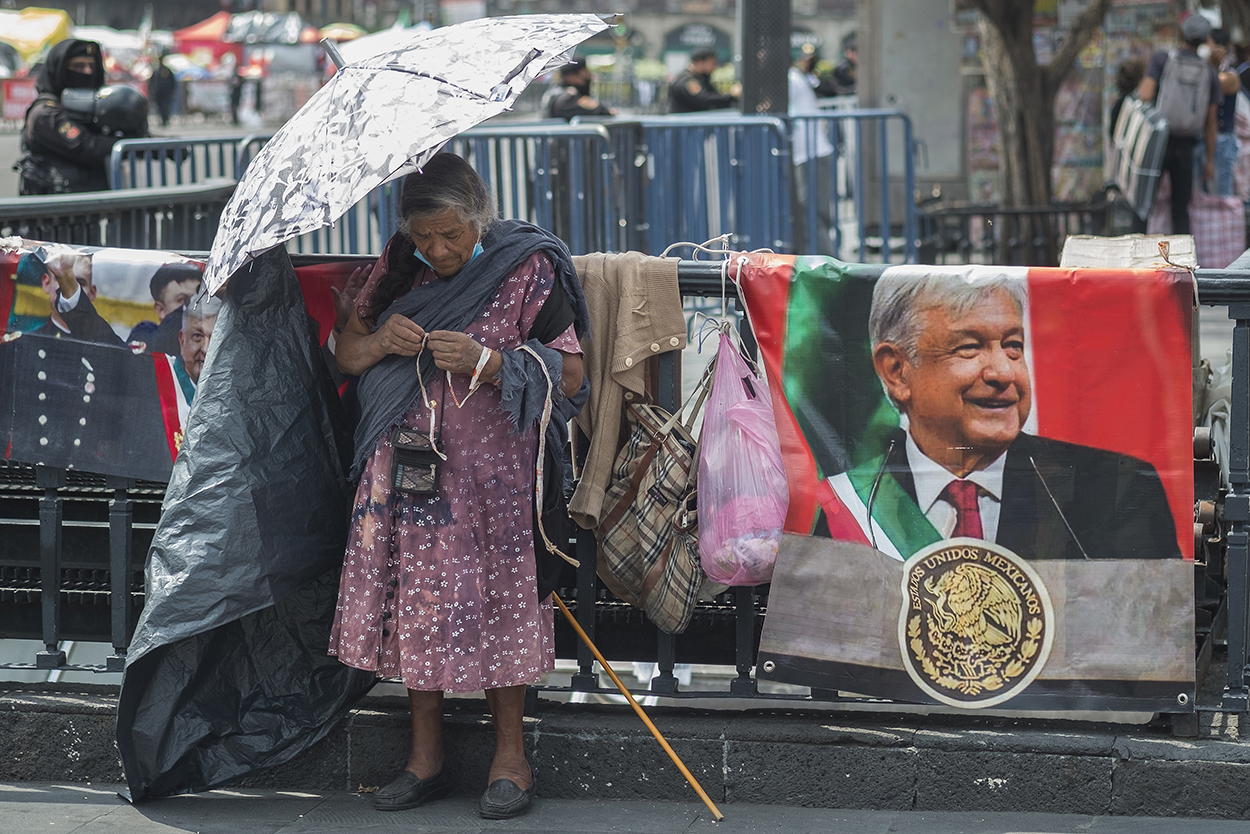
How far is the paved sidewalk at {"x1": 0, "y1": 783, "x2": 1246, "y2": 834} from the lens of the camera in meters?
3.60

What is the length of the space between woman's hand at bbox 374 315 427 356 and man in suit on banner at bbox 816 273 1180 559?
1107 mm

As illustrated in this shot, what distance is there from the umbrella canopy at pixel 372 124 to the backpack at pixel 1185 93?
9.11 metres

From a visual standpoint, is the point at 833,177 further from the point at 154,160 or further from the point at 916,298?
the point at 916,298

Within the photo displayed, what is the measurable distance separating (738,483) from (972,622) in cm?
66

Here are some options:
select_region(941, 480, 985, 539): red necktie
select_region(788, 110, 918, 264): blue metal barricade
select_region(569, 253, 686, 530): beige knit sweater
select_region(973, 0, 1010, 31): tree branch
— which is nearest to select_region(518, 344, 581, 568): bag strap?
select_region(569, 253, 686, 530): beige knit sweater

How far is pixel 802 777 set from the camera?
379cm

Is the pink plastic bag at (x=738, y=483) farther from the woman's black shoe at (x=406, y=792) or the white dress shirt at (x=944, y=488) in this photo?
the woman's black shoe at (x=406, y=792)

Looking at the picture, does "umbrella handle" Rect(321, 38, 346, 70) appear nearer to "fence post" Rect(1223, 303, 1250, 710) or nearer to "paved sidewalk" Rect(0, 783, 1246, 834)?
"paved sidewalk" Rect(0, 783, 1246, 834)

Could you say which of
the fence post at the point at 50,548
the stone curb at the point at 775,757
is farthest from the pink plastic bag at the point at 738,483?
the fence post at the point at 50,548

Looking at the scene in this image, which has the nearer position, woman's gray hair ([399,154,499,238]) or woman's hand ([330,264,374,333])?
woman's gray hair ([399,154,499,238])

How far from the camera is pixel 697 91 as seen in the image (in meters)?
14.5

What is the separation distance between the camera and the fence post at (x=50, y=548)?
4066 millimetres

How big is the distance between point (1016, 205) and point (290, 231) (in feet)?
35.0

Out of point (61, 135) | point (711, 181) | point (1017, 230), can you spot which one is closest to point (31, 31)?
point (1017, 230)
